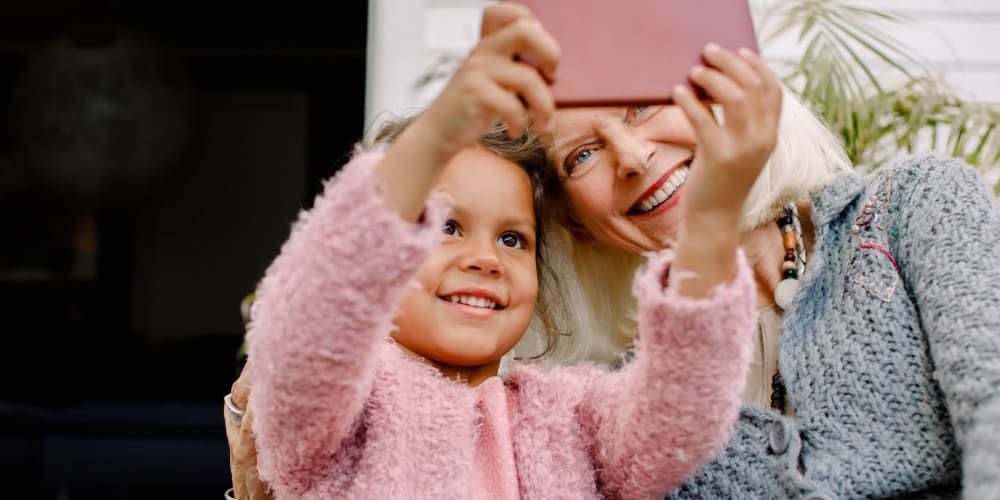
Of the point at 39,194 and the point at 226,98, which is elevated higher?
the point at 226,98

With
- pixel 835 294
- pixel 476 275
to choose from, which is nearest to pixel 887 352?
pixel 835 294

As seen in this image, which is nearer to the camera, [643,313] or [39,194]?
[643,313]

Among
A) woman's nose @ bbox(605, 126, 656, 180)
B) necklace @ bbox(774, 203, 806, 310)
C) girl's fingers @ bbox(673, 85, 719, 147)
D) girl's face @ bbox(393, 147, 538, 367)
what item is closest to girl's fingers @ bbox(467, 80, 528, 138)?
girl's fingers @ bbox(673, 85, 719, 147)

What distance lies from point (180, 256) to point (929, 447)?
6.58 m

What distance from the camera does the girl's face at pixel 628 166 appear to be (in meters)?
1.36

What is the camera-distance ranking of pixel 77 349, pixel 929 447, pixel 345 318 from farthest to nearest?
pixel 77 349 < pixel 929 447 < pixel 345 318

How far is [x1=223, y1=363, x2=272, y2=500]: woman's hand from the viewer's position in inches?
45.4

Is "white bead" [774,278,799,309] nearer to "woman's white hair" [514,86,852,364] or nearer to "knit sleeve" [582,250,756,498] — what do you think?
"woman's white hair" [514,86,852,364]

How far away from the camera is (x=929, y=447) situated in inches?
43.6

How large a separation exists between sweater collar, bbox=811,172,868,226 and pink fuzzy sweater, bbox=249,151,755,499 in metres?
0.35

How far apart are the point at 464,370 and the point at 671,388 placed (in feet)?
1.01

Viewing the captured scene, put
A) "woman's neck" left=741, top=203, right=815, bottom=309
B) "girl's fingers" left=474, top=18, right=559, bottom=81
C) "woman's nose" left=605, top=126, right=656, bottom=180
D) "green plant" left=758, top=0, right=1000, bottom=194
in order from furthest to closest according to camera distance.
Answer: "green plant" left=758, top=0, right=1000, bottom=194, "woman's neck" left=741, top=203, right=815, bottom=309, "woman's nose" left=605, top=126, right=656, bottom=180, "girl's fingers" left=474, top=18, right=559, bottom=81

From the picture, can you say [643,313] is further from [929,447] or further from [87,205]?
[87,205]

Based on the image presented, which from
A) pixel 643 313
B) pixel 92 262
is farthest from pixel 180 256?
pixel 643 313
